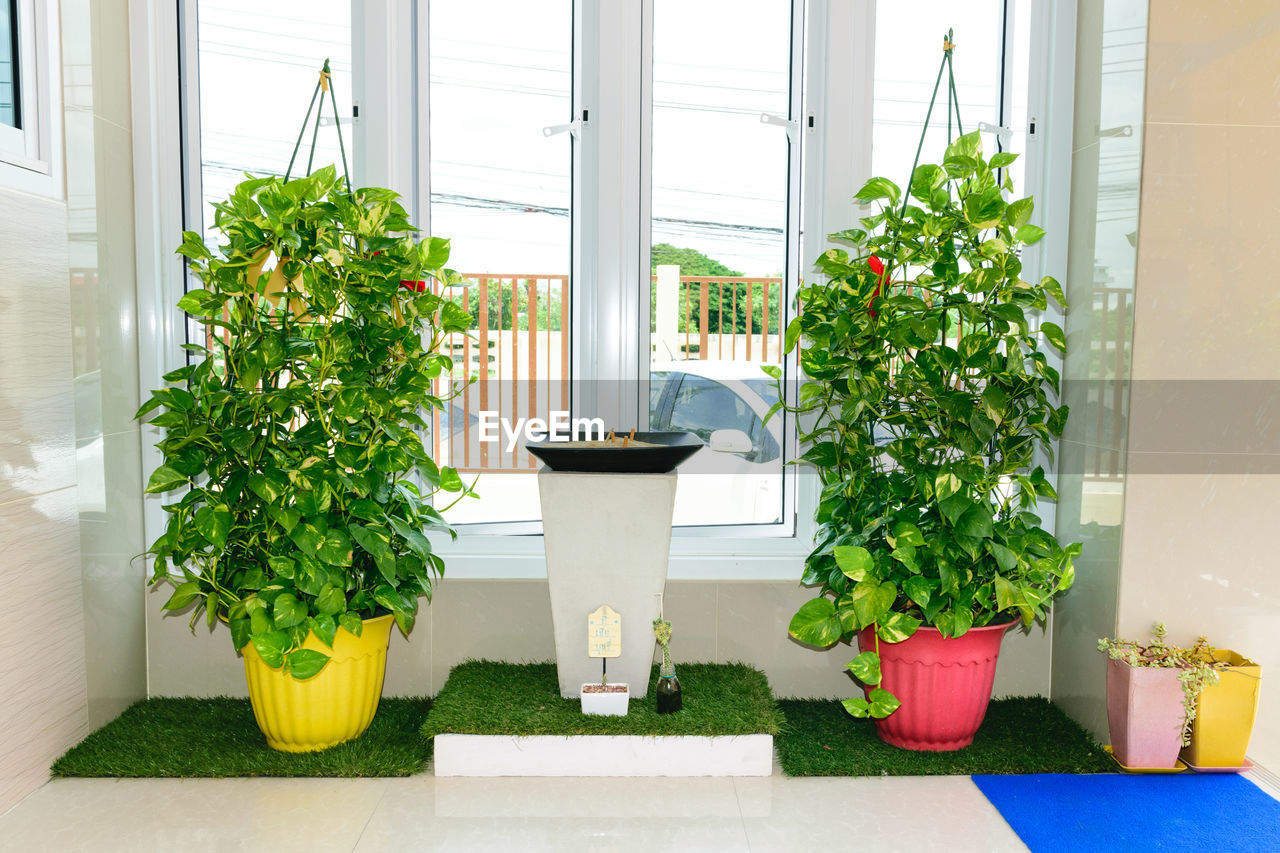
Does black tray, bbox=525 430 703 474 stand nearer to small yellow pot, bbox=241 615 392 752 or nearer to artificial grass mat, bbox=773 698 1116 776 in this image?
small yellow pot, bbox=241 615 392 752

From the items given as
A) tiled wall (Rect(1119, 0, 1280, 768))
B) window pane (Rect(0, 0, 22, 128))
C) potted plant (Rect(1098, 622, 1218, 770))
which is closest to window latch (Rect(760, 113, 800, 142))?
tiled wall (Rect(1119, 0, 1280, 768))

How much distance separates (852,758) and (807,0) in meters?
2.17

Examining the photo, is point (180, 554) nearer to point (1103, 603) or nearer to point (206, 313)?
point (206, 313)

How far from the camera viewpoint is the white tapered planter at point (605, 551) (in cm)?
239

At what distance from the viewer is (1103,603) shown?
2.53 m

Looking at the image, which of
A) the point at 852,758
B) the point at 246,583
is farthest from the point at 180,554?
the point at 852,758

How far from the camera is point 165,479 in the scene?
2244 mm

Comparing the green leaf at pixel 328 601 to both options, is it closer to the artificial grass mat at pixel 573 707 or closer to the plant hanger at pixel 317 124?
the artificial grass mat at pixel 573 707

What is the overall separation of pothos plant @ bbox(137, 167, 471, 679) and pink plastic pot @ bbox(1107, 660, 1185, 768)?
1.83 metres

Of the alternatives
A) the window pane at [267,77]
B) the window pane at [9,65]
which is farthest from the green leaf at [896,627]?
the window pane at [9,65]

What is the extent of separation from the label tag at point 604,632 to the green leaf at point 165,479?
1.07 metres

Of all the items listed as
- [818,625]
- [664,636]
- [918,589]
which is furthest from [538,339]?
[918,589]

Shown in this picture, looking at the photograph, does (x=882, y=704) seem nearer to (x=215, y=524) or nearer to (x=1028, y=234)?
(x=1028, y=234)

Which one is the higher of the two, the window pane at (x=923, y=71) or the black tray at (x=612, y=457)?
the window pane at (x=923, y=71)
